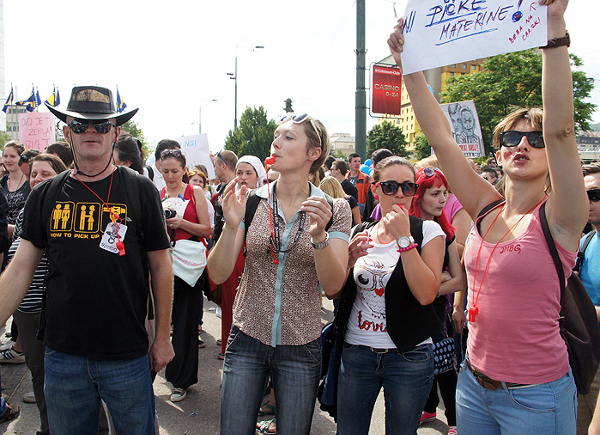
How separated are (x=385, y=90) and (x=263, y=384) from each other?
33.5 feet

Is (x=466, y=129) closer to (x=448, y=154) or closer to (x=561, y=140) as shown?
(x=448, y=154)

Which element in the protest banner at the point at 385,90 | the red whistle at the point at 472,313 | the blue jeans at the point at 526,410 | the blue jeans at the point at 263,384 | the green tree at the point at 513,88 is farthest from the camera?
the green tree at the point at 513,88

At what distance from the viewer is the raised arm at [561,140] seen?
1573 millimetres

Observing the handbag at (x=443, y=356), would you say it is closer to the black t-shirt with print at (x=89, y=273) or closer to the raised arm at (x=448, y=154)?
the raised arm at (x=448, y=154)

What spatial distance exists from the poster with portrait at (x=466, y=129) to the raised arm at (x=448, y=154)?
21.5 feet

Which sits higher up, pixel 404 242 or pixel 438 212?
pixel 438 212

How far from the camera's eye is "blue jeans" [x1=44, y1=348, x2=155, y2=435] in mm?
2146

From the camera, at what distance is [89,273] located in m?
2.14

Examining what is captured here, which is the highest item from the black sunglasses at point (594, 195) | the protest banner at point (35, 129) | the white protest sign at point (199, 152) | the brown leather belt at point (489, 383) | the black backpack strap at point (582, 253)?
the protest banner at point (35, 129)

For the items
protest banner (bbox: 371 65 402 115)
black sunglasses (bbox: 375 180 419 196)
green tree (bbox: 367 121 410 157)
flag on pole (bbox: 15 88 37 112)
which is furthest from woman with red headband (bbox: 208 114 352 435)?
green tree (bbox: 367 121 410 157)

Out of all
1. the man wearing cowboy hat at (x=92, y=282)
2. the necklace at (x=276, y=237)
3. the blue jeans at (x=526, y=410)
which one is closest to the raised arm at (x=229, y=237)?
the necklace at (x=276, y=237)

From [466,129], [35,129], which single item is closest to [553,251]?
[466,129]

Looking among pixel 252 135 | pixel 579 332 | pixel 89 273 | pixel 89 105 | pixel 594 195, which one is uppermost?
pixel 252 135

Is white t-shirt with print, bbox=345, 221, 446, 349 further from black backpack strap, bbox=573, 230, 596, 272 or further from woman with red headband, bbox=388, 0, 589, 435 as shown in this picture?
black backpack strap, bbox=573, 230, 596, 272
